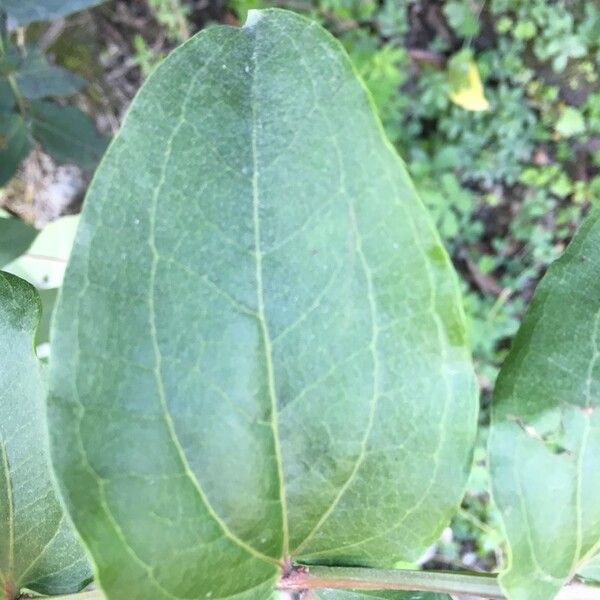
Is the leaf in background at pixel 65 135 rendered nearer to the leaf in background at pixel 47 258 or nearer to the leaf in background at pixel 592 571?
the leaf in background at pixel 47 258

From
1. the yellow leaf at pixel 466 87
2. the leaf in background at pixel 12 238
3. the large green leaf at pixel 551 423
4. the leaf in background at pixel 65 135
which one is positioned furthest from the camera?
the yellow leaf at pixel 466 87

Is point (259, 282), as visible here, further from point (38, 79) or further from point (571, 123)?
point (571, 123)

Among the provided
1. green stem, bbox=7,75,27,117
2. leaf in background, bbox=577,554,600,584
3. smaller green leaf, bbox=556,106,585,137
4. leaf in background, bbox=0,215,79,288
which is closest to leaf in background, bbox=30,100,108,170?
green stem, bbox=7,75,27,117

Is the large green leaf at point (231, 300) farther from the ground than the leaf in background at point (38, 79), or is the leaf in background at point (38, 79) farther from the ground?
the leaf in background at point (38, 79)

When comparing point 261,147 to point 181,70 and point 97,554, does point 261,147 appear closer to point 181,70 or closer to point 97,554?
point 181,70

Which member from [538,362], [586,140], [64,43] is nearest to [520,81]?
[586,140]

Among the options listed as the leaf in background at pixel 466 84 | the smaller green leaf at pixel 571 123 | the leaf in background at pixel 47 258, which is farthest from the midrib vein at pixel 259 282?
the smaller green leaf at pixel 571 123

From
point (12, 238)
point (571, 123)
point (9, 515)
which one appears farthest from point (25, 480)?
point (571, 123)
